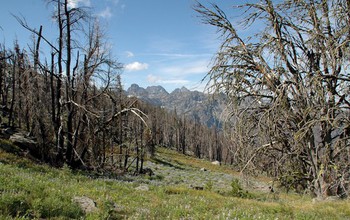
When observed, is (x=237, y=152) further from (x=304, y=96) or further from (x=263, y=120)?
(x=304, y=96)

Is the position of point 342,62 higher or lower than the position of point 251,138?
higher

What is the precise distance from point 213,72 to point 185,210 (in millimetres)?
4771

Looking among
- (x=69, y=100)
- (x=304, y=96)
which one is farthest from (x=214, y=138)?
(x=304, y=96)

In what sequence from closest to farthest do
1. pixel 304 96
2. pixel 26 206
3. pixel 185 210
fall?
pixel 26 206
pixel 185 210
pixel 304 96

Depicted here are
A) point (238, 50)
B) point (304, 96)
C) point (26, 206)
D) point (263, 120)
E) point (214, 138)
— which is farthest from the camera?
point (214, 138)

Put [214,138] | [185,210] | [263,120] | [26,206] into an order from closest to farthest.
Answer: [26,206] → [185,210] → [263,120] → [214,138]

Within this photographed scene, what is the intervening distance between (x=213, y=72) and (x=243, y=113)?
1.78 meters

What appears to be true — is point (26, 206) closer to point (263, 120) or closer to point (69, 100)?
point (263, 120)

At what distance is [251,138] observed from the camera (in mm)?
9852

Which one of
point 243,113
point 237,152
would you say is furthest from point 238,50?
point 237,152

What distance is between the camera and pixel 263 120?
8.70m

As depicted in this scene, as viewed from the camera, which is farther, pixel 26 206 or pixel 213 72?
pixel 213 72

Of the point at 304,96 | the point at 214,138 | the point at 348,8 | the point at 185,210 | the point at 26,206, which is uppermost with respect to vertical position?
the point at 348,8

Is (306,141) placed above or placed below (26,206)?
above
